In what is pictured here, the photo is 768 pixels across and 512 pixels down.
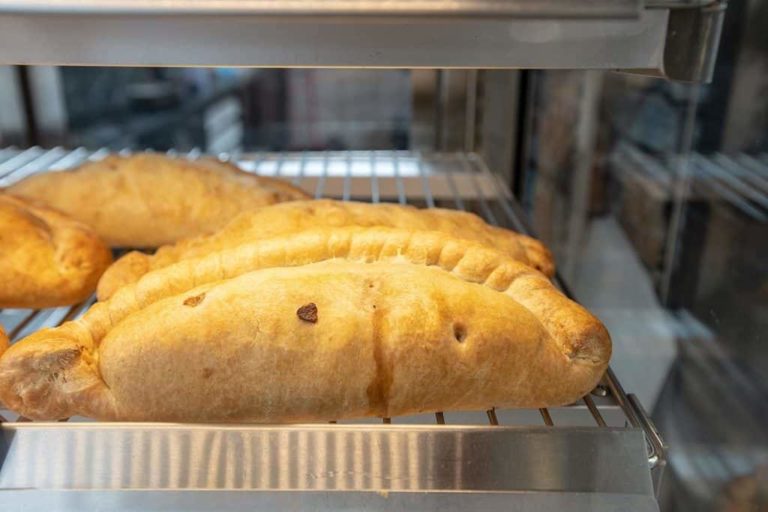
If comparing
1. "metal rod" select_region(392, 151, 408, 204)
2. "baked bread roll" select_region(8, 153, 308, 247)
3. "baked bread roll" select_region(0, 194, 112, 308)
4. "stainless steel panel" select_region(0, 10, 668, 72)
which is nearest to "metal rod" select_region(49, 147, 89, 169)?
"baked bread roll" select_region(8, 153, 308, 247)

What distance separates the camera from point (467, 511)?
581 mm

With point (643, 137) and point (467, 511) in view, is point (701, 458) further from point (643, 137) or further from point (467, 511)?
point (467, 511)

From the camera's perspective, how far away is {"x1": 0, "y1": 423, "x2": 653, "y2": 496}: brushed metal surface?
0.58 meters

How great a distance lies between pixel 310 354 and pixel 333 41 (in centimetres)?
27

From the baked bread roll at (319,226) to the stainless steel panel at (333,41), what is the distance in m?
0.30

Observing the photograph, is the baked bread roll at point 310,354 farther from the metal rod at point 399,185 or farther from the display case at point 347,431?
the metal rod at point 399,185

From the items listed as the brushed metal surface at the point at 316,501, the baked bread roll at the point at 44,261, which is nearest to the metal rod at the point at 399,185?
the baked bread roll at the point at 44,261

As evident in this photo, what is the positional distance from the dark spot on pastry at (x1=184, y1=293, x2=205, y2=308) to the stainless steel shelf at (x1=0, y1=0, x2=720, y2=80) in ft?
0.71

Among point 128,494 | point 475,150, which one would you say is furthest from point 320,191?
point 128,494

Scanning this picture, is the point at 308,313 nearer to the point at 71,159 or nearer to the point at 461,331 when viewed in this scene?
the point at 461,331

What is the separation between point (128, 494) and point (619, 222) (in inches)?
58.2

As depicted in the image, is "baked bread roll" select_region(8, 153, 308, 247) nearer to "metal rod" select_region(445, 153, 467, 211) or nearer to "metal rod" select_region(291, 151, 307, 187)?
"metal rod" select_region(291, 151, 307, 187)

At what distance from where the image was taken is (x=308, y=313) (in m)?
0.62

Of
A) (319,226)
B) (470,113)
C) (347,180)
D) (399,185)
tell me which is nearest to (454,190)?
(399,185)
